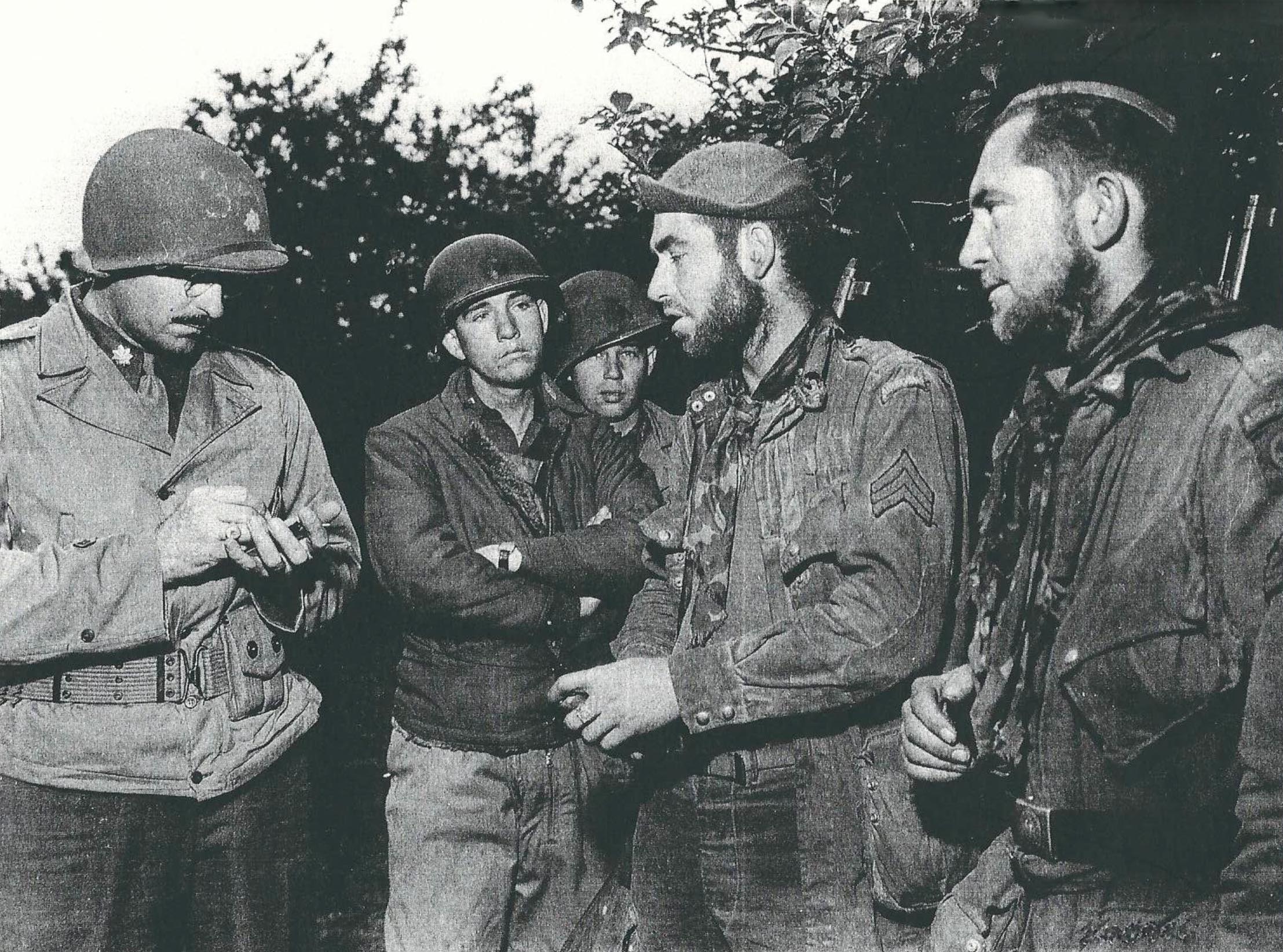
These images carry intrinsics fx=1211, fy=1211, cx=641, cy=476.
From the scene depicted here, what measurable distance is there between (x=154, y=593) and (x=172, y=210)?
0.97 metres

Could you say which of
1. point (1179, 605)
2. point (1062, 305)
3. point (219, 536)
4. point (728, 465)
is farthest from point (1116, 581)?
point (219, 536)

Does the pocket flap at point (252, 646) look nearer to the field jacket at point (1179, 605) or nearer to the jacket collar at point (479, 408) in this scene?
the jacket collar at point (479, 408)

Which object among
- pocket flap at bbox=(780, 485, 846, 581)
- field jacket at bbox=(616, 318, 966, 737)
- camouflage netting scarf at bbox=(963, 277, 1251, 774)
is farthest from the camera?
pocket flap at bbox=(780, 485, 846, 581)

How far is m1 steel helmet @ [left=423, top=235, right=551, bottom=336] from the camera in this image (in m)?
4.06

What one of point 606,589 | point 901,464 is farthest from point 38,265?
point 901,464

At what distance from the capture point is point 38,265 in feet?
23.8

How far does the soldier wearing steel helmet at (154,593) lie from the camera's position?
9.48ft

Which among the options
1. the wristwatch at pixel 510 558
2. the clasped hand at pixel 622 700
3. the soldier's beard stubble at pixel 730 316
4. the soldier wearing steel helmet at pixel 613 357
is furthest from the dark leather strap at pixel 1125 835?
the soldier wearing steel helmet at pixel 613 357

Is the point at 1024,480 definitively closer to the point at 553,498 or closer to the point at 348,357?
the point at 553,498

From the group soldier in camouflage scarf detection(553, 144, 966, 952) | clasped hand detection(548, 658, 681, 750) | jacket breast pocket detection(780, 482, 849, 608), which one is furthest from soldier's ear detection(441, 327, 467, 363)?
jacket breast pocket detection(780, 482, 849, 608)

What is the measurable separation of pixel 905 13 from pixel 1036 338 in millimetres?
1525

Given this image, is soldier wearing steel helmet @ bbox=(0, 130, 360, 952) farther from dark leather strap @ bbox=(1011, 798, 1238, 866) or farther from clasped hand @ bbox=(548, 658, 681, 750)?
dark leather strap @ bbox=(1011, 798, 1238, 866)

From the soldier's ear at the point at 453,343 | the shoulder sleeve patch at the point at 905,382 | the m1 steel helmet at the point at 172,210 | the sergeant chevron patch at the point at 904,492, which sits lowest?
the sergeant chevron patch at the point at 904,492

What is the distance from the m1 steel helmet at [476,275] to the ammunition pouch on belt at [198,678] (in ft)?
4.46
